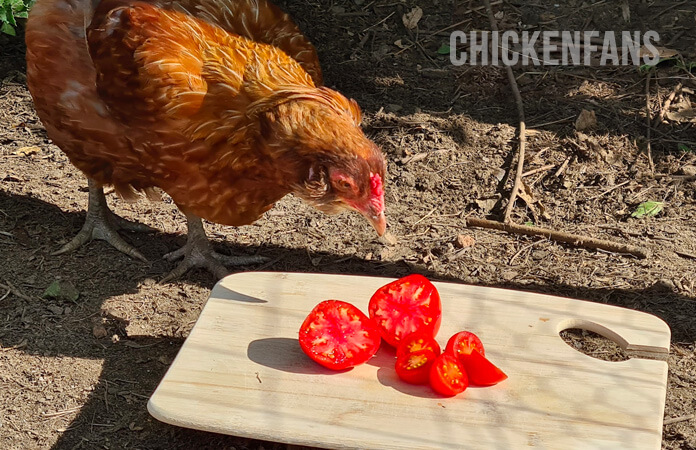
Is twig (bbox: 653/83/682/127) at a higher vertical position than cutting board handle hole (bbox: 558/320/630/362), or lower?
higher

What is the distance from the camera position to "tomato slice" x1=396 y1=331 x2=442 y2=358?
2.78 metres

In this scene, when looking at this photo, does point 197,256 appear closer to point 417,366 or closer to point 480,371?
point 417,366

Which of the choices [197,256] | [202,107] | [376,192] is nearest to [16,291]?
[197,256]

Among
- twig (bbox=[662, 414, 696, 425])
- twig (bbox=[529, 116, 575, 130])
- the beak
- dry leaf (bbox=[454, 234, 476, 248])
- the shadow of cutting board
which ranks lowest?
twig (bbox=[662, 414, 696, 425])

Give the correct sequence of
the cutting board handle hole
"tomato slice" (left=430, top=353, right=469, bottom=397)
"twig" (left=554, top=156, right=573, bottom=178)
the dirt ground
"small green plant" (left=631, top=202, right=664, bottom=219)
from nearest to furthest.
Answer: "tomato slice" (left=430, top=353, right=469, bottom=397), the dirt ground, the cutting board handle hole, "small green plant" (left=631, top=202, right=664, bottom=219), "twig" (left=554, top=156, right=573, bottom=178)

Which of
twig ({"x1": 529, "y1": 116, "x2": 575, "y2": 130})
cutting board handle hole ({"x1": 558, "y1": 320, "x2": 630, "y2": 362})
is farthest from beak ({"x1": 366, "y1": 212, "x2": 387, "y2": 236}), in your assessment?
twig ({"x1": 529, "y1": 116, "x2": 575, "y2": 130})

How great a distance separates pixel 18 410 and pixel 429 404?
1640 millimetres

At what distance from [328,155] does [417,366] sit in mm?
868

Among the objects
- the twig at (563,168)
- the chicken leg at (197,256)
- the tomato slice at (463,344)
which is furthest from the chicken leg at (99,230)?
the twig at (563,168)

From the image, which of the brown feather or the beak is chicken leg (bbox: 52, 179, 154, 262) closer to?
the brown feather

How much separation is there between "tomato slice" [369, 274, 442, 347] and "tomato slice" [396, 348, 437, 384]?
6.9 inches

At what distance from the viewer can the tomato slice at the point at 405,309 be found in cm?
294

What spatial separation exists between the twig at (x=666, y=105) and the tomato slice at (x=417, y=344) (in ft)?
8.98

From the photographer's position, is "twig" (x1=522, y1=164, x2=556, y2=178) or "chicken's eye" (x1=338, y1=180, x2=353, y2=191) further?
"twig" (x1=522, y1=164, x2=556, y2=178)
